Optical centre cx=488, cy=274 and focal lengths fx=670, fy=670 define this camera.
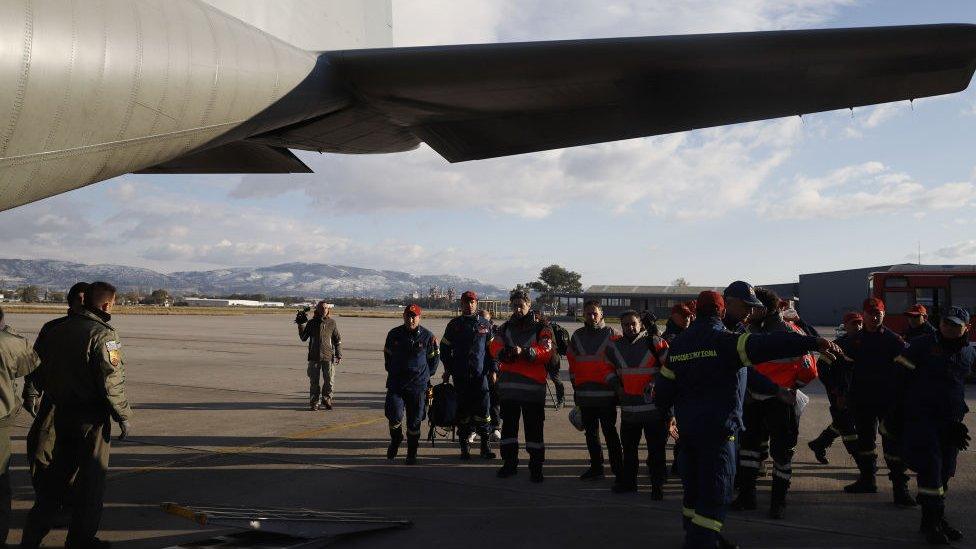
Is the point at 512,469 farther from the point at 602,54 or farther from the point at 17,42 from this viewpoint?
the point at 17,42

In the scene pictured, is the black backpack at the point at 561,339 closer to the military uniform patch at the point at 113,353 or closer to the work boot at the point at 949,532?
the work boot at the point at 949,532

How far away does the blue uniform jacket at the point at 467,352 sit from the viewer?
25.3 ft

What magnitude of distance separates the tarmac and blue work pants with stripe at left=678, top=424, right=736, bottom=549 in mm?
716

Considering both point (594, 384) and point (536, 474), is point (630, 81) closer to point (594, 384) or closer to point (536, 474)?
point (594, 384)

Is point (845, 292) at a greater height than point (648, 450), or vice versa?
point (845, 292)

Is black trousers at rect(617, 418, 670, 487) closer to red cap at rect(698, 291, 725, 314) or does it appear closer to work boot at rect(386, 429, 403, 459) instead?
red cap at rect(698, 291, 725, 314)

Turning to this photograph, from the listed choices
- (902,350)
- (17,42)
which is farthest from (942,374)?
(17,42)

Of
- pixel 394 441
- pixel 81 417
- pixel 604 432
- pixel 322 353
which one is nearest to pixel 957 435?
pixel 604 432

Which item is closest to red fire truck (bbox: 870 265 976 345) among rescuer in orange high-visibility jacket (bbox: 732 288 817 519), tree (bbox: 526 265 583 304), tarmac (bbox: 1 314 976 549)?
tarmac (bbox: 1 314 976 549)

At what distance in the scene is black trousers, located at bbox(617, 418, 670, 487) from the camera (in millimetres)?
6102

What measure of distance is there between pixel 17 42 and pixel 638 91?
14.1 feet

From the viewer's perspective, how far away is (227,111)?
15.3ft

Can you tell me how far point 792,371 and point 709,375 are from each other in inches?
75.5

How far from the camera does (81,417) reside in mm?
4801
